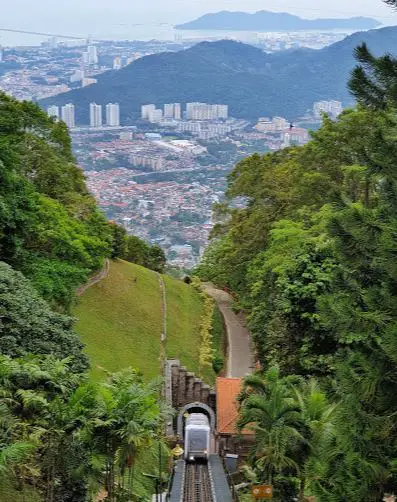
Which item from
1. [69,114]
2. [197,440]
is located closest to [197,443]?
[197,440]

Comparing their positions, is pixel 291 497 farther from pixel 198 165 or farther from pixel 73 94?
pixel 73 94

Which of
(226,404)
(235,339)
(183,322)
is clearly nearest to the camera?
(226,404)

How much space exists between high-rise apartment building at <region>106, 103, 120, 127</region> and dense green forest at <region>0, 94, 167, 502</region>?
84389mm

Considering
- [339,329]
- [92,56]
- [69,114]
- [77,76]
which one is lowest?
[69,114]

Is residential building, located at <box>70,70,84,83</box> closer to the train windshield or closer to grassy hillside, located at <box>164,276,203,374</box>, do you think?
→ grassy hillside, located at <box>164,276,203,374</box>

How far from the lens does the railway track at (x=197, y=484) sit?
15695 mm

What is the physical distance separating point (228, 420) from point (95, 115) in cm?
8668

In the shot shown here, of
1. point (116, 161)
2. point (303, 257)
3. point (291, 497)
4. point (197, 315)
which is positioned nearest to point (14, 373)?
point (291, 497)

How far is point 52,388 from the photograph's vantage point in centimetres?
1162

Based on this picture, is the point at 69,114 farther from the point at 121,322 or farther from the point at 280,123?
the point at 121,322

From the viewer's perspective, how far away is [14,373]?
1138cm

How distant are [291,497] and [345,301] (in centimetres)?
546

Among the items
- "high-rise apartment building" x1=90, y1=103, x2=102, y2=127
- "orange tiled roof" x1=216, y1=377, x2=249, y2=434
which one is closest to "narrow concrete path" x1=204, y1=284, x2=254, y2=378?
"orange tiled roof" x1=216, y1=377, x2=249, y2=434

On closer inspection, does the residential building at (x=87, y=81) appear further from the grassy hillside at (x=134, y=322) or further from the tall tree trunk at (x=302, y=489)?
the tall tree trunk at (x=302, y=489)
